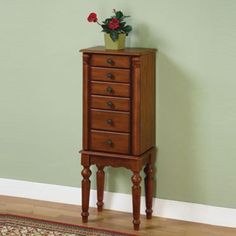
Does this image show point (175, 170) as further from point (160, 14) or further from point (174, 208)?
point (160, 14)

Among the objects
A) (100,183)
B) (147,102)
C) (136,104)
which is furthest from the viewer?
(100,183)

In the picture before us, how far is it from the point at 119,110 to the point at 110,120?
80mm

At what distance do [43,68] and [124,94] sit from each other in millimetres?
742

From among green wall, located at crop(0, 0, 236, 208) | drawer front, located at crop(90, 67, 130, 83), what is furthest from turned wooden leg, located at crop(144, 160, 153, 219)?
drawer front, located at crop(90, 67, 130, 83)

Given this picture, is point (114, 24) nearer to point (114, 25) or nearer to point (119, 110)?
point (114, 25)

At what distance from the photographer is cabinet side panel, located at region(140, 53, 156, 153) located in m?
3.54

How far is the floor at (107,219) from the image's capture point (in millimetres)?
3621

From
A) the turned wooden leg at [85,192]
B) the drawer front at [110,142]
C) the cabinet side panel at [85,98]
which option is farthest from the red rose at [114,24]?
the turned wooden leg at [85,192]

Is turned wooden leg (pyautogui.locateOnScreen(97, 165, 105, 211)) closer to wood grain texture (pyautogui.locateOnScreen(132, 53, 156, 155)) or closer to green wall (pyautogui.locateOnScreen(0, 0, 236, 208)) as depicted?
green wall (pyautogui.locateOnScreen(0, 0, 236, 208))

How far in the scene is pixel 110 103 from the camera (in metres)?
3.57

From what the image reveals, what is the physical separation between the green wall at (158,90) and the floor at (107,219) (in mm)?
153

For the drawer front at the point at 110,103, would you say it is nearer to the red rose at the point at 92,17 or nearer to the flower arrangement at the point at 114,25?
the flower arrangement at the point at 114,25

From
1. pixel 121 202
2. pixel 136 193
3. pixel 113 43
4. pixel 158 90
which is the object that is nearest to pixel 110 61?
pixel 113 43

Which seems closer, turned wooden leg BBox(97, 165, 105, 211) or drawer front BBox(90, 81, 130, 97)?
drawer front BBox(90, 81, 130, 97)
